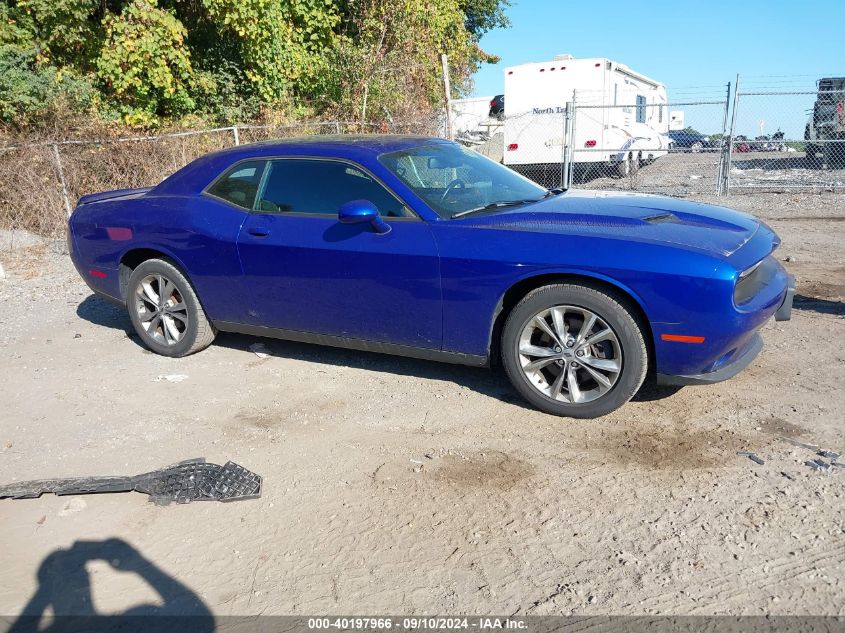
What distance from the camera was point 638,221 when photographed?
13.5 feet

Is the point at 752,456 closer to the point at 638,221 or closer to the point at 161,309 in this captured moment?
the point at 638,221

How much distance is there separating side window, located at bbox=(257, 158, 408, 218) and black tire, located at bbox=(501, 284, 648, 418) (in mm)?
1015

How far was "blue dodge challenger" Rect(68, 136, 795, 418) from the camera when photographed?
3799 mm

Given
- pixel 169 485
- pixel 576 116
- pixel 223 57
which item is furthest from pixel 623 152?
pixel 169 485

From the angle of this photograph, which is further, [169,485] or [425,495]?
[169,485]

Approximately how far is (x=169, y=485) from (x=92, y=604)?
865 millimetres

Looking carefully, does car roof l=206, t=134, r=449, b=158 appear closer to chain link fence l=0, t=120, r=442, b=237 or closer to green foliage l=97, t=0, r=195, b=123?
chain link fence l=0, t=120, r=442, b=237

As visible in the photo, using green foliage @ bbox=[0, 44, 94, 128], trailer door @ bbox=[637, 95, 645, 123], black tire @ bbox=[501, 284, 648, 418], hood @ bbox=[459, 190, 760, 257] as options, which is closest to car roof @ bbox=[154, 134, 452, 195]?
hood @ bbox=[459, 190, 760, 257]

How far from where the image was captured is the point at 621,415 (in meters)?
4.12

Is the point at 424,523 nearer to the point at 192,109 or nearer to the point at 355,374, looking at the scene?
the point at 355,374

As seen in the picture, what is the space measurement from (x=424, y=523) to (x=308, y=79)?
15486mm

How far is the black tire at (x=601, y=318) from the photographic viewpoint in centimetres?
383

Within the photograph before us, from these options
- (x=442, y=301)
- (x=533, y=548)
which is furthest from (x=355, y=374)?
(x=533, y=548)

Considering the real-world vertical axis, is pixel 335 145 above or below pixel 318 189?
above
